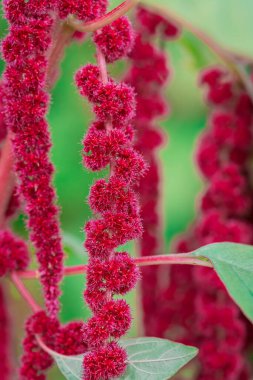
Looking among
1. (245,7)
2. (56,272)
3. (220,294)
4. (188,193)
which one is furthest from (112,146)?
(188,193)

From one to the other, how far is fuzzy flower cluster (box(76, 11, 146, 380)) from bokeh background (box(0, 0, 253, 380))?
0.39 m

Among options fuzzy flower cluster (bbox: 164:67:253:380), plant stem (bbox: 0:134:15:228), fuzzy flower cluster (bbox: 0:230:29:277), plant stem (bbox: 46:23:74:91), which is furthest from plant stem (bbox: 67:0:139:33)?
fuzzy flower cluster (bbox: 164:67:253:380)

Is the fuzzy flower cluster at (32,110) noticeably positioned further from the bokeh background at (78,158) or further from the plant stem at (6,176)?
the bokeh background at (78,158)

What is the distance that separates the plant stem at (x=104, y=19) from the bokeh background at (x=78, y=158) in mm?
375

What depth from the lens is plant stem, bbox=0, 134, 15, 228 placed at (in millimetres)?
755

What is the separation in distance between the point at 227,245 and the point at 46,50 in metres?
0.22

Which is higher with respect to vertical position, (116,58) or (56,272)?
(116,58)

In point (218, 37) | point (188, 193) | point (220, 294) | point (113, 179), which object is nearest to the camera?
point (113, 179)

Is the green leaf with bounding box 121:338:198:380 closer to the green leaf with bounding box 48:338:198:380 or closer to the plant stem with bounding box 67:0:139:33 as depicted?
the green leaf with bounding box 48:338:198:380

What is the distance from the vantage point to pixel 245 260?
2.27ft

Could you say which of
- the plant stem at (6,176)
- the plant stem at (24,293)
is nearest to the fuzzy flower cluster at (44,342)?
the plant stem at (24,293)

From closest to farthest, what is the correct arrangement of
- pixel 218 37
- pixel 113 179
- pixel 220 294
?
pixel 113 179 < pixel 218 37 < pixel 220 294

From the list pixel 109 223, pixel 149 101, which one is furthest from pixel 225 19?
pixel 109 223

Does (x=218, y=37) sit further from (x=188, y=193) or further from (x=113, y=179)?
(x=188, y=193)
